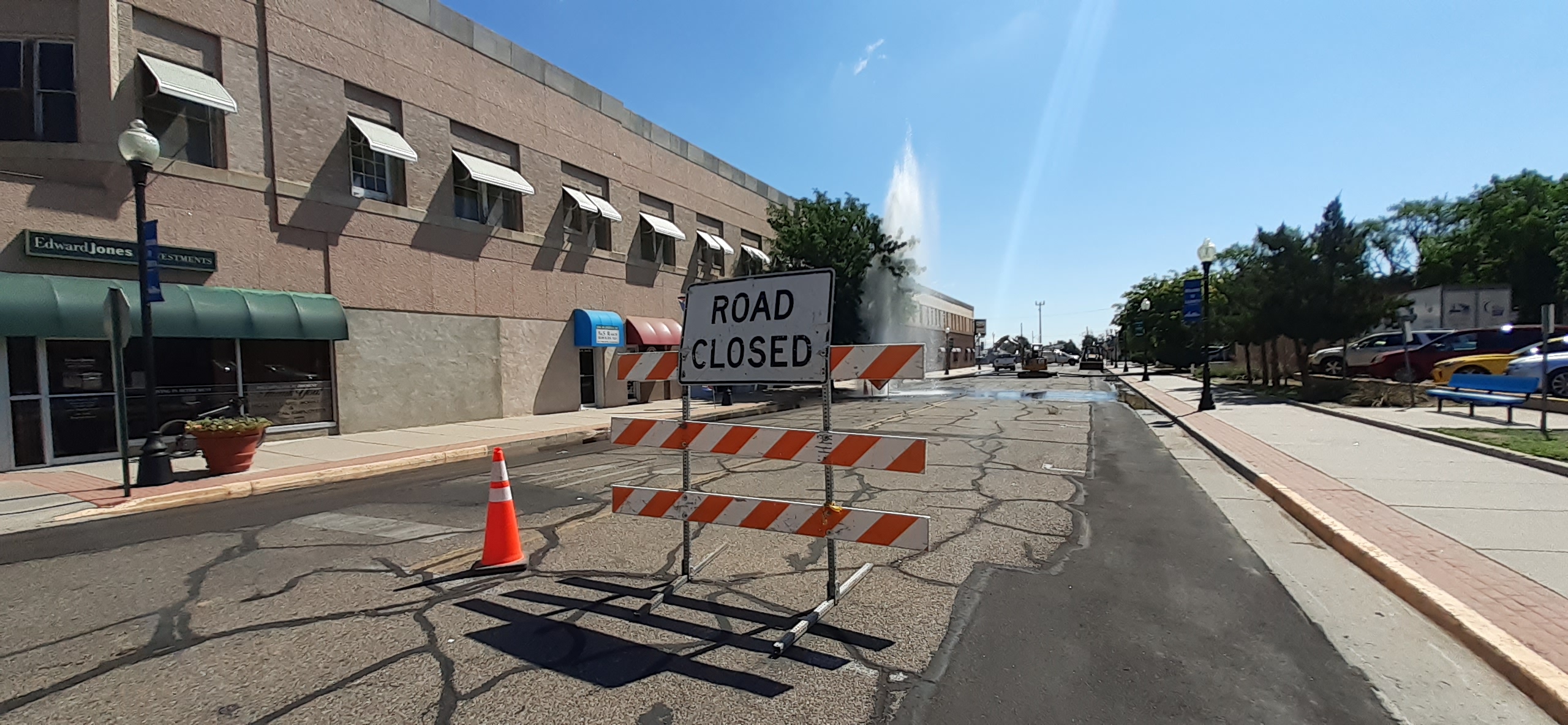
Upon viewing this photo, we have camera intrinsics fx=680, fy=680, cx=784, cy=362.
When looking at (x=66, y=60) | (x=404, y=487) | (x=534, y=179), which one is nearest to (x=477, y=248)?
(x=534, y=179)

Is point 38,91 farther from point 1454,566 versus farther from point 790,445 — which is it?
point 1454,566

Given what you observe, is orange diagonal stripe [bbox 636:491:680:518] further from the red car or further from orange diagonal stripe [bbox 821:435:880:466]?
the red car

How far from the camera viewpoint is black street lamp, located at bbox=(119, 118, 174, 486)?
8.49m

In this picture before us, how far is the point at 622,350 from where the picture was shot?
22234mm

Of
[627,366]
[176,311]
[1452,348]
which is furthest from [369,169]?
[1452,348]

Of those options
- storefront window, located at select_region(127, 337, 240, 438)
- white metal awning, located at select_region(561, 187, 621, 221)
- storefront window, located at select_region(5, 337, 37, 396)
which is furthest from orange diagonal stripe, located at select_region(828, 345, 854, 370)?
white metal awning, located at select_region(561, 187, 621, 221)

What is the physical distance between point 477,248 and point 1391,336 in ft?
96.2

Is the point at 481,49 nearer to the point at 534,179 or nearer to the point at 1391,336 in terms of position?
the point at 534,179

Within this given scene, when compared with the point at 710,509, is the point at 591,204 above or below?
above

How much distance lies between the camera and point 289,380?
44.8ft

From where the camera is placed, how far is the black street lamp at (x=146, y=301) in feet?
27.9

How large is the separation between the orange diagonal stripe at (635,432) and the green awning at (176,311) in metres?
8.49

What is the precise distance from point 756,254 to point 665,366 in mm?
25292

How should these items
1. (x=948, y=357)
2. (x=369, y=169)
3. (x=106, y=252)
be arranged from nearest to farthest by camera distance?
(x=106, y=252), (x=369, y=169), (x=948, y=357)
